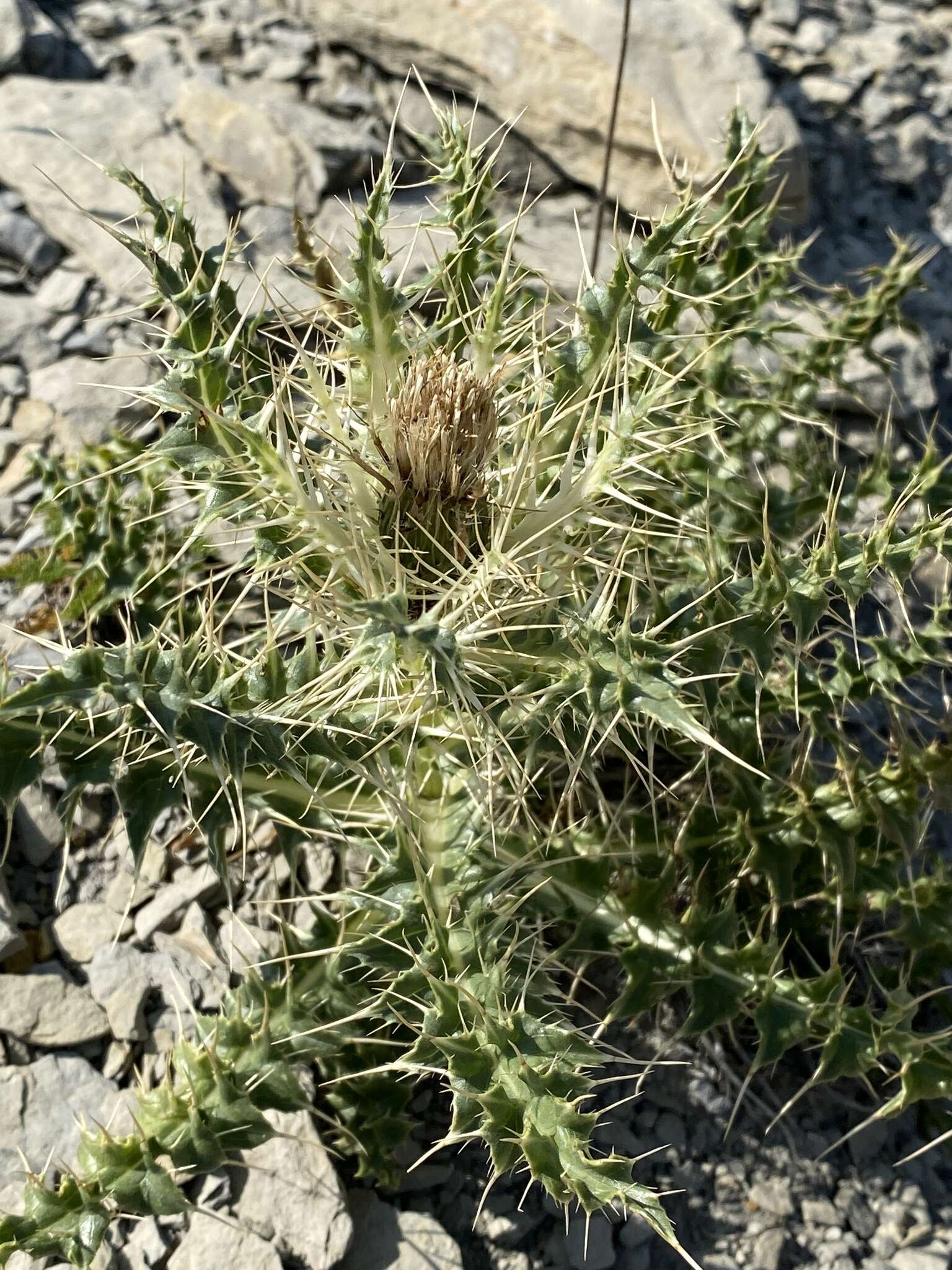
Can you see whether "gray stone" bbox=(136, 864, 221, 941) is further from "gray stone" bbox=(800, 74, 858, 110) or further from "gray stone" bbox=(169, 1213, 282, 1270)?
"gray stone" bbox=(800, 74, 858, 110)

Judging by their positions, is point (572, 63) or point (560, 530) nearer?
point (560, 530)

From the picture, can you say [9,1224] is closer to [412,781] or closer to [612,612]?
[412,781]

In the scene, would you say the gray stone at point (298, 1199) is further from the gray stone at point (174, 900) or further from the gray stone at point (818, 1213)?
the gray stone at point (818, 1213)

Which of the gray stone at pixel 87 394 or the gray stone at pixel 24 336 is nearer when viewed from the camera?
the gray stone at pixel 87 394

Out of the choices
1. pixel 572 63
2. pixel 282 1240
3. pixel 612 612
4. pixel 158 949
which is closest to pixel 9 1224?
pixel 282 1240

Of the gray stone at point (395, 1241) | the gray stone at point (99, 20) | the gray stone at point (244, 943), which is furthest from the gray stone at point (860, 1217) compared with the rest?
the gray stone at point (99, 20)

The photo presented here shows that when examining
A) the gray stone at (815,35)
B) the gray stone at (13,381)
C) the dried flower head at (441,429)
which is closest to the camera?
the dried flower head at (441,429)

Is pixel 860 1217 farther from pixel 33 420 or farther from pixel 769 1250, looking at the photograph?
pixel 33 420
